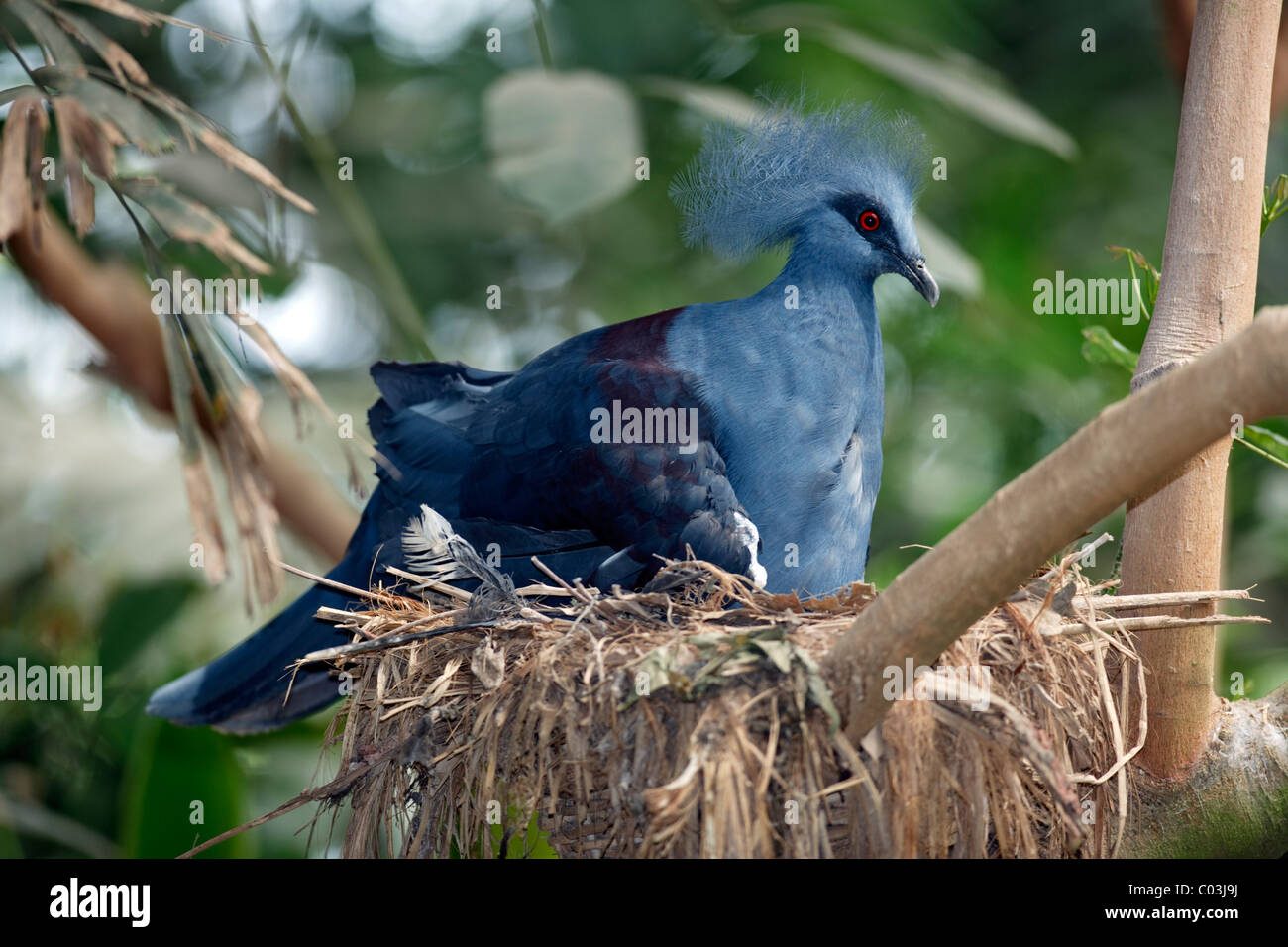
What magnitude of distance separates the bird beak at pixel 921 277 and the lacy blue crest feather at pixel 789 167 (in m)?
0.24

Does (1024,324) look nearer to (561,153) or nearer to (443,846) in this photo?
(561,153)

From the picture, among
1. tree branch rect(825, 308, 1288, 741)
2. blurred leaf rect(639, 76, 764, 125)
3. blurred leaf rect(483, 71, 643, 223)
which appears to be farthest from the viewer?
blurred leaf rect(639, 76, 764, 125)

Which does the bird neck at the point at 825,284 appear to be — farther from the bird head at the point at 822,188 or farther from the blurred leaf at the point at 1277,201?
the blurred leaf at the point at 1277,201

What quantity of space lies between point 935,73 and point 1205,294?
195 cm

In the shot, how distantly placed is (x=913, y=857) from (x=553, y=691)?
0.78m

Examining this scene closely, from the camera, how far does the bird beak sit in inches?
129

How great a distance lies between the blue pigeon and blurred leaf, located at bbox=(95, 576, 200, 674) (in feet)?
4.27

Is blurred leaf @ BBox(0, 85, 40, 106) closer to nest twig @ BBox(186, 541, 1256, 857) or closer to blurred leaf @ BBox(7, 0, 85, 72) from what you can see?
blurred leaf @ BBox(7, 0, 85, 72)

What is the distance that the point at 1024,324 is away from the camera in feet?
16.9

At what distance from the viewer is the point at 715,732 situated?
7.11 feet

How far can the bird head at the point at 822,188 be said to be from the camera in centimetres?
333

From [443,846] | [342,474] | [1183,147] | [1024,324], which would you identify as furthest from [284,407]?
[1183,147]

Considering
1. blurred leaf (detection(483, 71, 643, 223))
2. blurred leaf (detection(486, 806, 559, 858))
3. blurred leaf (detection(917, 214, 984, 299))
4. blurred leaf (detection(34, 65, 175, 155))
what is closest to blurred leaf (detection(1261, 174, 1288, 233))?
blurred leaf (detection(917, 214, 984, 299))

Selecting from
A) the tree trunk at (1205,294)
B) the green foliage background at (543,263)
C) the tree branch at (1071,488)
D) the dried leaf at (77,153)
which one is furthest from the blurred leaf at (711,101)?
the tree branch at (1071,488)
